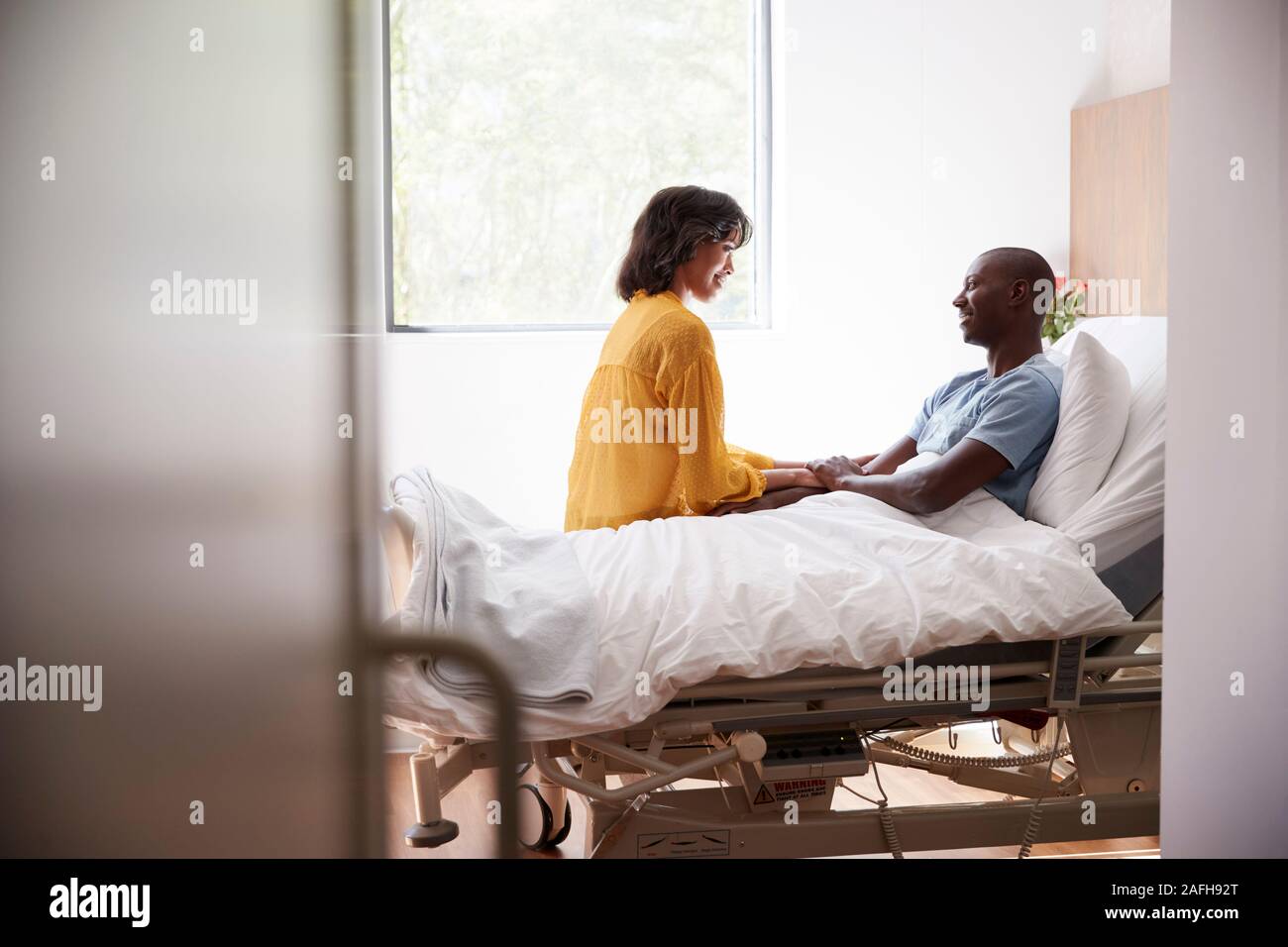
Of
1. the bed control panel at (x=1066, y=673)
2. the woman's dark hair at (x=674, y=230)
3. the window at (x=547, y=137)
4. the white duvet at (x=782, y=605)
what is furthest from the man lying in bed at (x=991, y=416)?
the window at (x=547, y=137)

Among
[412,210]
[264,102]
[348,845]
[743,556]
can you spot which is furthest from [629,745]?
[412,210]

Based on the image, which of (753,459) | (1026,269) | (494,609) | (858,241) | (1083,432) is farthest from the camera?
(858,241)

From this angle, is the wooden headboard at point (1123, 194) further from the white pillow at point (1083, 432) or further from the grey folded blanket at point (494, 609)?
the grey folded blanket at point (494, 609)

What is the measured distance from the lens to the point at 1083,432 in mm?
1885

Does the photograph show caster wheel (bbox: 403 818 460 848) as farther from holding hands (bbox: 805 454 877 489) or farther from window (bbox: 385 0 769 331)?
window (bbox: 385 0 769 331)

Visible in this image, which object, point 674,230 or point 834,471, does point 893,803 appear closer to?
point 834,471

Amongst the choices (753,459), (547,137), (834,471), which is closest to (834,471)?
(834,471)

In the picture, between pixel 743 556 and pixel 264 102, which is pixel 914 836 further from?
pixel 264 102

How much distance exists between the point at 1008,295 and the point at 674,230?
73 centimetres

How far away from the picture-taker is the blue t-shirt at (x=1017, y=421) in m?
1.97

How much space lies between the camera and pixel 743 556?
1.71m

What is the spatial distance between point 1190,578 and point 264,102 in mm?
1049

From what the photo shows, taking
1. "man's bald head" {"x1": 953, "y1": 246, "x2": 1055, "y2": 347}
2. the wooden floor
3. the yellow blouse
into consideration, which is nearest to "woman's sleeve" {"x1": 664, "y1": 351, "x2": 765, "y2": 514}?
the yellow blouse

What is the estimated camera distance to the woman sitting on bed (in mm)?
2045
